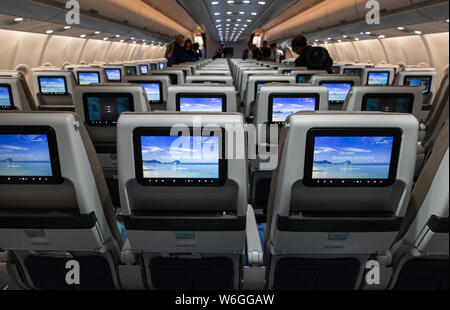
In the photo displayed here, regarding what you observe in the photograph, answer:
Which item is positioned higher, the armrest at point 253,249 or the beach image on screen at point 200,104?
the beach image on screen at point 200,104

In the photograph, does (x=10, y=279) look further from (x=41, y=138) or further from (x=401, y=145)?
(x=401, y=145)

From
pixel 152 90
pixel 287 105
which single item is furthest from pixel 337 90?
pixel 152 90

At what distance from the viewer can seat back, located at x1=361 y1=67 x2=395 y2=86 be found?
8914 mm

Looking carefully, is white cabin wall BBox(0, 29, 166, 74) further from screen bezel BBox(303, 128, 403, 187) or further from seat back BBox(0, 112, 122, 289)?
screen bezel BBox(303, 128, 403, 187)

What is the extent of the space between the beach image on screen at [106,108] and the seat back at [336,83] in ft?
8.92

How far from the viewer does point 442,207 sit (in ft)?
5.11

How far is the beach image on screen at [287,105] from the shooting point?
3.66 meters

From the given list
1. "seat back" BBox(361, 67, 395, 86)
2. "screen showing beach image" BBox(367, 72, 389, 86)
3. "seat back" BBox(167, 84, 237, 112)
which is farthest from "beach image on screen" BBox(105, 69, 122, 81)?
"seat back" BBox(167, 84, 237, 112)

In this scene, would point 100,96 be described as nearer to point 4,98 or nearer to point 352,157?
point 4,98

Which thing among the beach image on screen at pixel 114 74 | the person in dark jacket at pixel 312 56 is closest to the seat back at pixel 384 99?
the person in dark jacket at pixel 312 56

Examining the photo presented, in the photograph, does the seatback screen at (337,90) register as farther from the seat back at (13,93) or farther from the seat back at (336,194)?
the seat back at (13,93)

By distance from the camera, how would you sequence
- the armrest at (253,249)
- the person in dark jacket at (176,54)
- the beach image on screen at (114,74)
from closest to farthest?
the armrest at (253,249) < the beach image on screen at (114,74) < the person in dark jacket at (176,54)

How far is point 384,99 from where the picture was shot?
3701 mm

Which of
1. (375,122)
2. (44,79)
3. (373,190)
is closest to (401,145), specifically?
(375,122)
